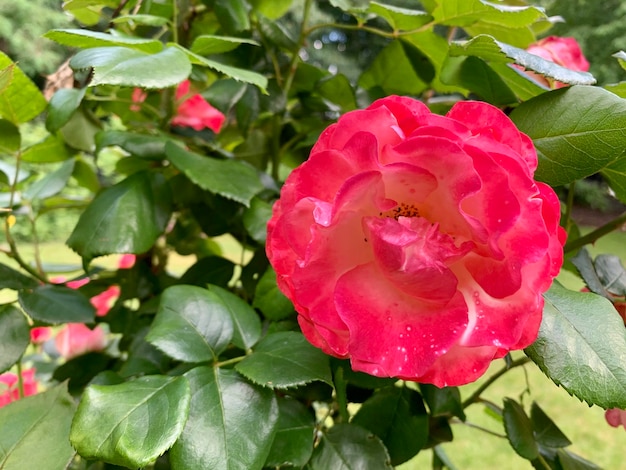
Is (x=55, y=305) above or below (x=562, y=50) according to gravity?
below

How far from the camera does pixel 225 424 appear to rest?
0.23 m

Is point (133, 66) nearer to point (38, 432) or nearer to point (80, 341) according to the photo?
point (38, 432)

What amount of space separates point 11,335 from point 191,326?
13 centimetres

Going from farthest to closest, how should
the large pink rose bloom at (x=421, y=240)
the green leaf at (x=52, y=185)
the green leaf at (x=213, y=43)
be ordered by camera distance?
the green leaf at (x=52, y=185)
the green leaf at (x=213, y=43)
the large pink rose bloom at (x=421, y=240)

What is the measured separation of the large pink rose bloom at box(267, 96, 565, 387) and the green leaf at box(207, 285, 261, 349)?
0.26 feet

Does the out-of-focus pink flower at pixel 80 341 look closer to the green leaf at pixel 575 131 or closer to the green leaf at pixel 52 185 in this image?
the green leaf at pixel 52 185

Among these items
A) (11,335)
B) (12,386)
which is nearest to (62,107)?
(11,335)

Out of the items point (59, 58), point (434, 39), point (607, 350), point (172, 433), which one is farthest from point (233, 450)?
point (59, 58)

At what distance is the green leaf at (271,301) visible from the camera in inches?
11.8

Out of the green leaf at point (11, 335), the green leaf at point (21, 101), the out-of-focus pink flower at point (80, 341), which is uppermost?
the green leaf at point (21, 101)

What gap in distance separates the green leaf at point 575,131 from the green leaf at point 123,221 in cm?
23

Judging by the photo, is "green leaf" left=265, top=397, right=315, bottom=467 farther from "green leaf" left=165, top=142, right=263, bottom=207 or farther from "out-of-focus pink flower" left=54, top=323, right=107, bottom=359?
"out-of-focus pink flower" left=54, top=323, right=107, bottom=359

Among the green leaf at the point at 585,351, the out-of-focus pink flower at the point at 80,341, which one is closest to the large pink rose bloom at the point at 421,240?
the green leaf at the point at 585,351

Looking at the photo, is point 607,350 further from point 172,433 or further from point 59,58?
point 59,58
